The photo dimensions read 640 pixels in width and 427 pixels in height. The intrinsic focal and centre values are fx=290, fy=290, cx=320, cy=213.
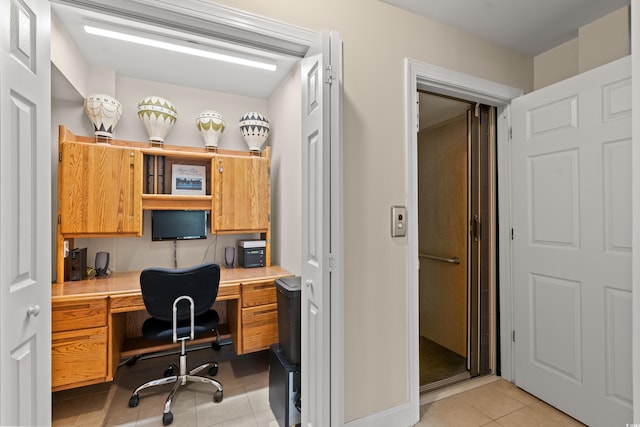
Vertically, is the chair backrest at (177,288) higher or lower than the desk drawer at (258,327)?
higher

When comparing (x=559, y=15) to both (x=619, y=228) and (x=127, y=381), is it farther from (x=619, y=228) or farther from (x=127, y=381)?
(x=127, y=381)

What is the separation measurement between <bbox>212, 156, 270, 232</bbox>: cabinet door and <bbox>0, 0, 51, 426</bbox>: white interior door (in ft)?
5.27

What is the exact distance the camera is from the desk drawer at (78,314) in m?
1.92

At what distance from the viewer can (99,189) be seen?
2354 mm

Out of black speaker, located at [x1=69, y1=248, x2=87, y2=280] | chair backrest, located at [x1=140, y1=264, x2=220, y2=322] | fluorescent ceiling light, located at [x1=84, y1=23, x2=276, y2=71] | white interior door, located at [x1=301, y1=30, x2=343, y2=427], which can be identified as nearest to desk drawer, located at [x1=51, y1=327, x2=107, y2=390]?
chair backrest, located at [x1=140, y1=264, x2=220, y2=322]

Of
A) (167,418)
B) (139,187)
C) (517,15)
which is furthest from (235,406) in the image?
(517,15)

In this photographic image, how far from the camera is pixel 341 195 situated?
1.53m

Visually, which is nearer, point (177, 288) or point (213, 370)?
point (177, 288)

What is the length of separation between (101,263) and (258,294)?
4.56ft

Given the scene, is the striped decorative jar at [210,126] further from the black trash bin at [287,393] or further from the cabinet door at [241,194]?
the black trash bin at [287,393]

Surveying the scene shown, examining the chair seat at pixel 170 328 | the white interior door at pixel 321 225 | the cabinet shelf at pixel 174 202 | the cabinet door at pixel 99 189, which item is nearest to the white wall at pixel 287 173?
the cabinet shelf at pixel 174 202

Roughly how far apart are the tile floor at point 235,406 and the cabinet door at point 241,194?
4.44 feet

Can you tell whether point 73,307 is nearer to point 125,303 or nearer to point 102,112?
point 125,303

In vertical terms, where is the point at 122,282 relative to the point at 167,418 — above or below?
above
